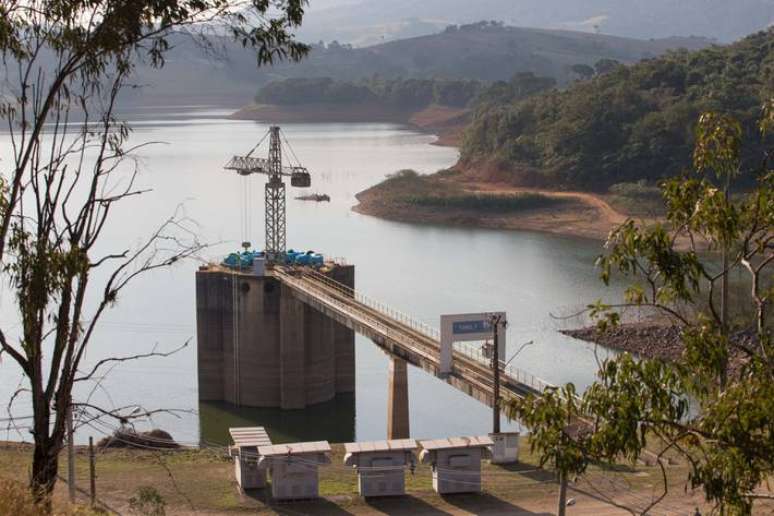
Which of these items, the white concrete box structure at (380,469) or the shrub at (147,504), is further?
the white concrete box structure at (380,469)

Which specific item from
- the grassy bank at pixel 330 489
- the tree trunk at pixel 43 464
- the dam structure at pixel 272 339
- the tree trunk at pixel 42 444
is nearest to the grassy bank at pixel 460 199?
the dam structure at pixel 272 339

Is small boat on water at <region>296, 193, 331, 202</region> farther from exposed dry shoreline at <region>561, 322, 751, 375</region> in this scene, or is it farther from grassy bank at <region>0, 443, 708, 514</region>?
grassy bank at <region>0, 443, 708, 514</region>

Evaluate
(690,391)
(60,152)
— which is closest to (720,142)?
(690,391)

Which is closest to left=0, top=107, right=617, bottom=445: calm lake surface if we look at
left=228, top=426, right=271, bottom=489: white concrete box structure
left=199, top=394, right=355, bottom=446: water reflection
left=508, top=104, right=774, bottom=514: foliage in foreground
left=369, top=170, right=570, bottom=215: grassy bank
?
left=199, top=394, right=355, bottom=446: water reflection

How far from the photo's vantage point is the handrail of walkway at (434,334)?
2808 cm

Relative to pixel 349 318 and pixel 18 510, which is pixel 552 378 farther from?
pixel 18 510

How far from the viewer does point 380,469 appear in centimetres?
2244

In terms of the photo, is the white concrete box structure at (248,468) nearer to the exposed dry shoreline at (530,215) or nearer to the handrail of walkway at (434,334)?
the handrail of walkway at (434,334)

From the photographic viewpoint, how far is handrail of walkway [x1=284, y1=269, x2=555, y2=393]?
92.1 ft

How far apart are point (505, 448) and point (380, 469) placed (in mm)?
2950

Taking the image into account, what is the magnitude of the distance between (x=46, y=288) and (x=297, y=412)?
23.7 meters

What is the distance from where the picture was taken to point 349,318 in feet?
109

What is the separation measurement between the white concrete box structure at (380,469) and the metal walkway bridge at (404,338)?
3.30m

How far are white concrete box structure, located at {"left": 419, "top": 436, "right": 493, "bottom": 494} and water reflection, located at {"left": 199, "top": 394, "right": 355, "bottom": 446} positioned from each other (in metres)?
11.1
